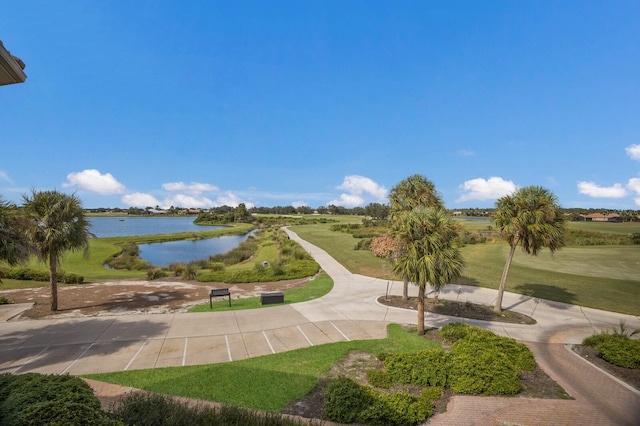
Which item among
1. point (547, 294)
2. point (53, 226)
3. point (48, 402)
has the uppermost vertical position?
point (53, 226)

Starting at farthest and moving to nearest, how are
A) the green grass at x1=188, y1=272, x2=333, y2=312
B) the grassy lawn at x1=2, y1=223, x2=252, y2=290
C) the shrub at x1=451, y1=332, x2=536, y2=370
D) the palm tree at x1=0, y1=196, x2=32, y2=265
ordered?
the grassy lawn at x1=2, y1=223, x2=252, y2=290 → the green grass at x1=188, y1=272, x2=333, y2=312 → the palm tree at x1=0, y1=196, x2=32, y2=265 → the shrub at x1=451, y1=332, x2=536, y2=370

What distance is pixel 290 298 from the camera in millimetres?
19234

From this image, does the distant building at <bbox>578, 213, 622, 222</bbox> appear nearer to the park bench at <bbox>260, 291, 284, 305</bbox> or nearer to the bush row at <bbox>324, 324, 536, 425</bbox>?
the bush row at <bbox>324, 324, 536, 425</bbox>

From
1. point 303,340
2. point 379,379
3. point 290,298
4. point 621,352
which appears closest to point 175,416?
point 379,379

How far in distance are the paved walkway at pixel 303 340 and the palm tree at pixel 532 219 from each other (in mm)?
4360

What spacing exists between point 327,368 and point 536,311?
14.9 m

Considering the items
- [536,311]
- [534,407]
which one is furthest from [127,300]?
[536,311]

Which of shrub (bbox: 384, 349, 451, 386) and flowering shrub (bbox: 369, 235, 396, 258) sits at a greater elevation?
flowering shrub (bbox: 369, 235, 396, 258)

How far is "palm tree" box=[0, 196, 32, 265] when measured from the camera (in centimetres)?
1153

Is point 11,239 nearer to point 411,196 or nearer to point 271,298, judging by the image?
point 271,298

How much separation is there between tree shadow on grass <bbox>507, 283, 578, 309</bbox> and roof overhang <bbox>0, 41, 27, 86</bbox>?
2287 centimetres

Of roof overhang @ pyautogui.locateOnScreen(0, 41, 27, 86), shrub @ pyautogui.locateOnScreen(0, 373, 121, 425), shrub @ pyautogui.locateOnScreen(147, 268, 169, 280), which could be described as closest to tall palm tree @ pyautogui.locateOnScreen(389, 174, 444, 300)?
shrub @ pyautogui.locateOnScreen(0, 373, 121, 425)

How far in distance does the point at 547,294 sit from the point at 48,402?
88.3 feet

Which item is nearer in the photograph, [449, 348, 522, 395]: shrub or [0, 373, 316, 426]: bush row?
[0, 373, 316, 426]: bush row
